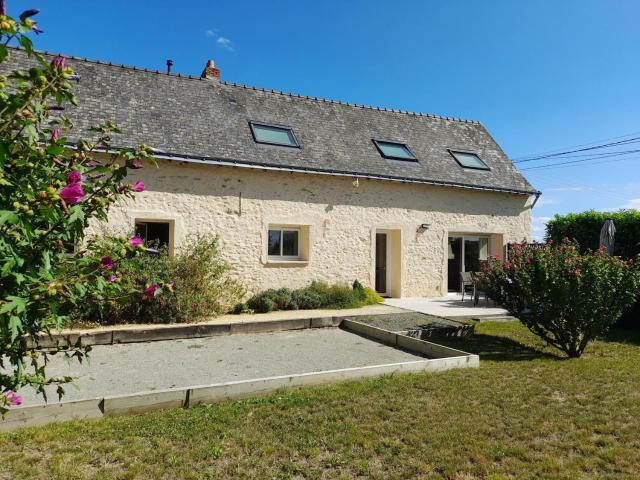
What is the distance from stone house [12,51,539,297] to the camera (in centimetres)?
1056

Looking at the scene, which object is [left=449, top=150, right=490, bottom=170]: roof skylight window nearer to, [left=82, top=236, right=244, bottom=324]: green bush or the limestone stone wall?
the limestone stone wall

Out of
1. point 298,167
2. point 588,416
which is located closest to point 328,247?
point 298,167

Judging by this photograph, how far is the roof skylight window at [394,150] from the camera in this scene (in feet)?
44.6

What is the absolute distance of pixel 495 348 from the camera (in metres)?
7.50

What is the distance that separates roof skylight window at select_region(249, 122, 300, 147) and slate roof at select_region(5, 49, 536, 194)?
183mm

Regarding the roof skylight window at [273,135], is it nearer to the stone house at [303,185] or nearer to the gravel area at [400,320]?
the stone house at [303,185]

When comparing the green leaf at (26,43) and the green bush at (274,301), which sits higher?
the green leaf at (26,43)

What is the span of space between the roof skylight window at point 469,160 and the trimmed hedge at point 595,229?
2978 mm

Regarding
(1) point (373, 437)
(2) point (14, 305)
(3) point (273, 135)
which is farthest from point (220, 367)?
(3) point (273, 135)

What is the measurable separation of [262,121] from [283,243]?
3.78 metres

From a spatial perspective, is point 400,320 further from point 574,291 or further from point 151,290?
point 151,290

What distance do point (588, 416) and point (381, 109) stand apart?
13296 millimetres

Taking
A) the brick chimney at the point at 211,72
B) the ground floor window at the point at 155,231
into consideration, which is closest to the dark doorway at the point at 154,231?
the ground floor window at the point at 155,231

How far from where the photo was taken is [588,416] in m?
4.33
